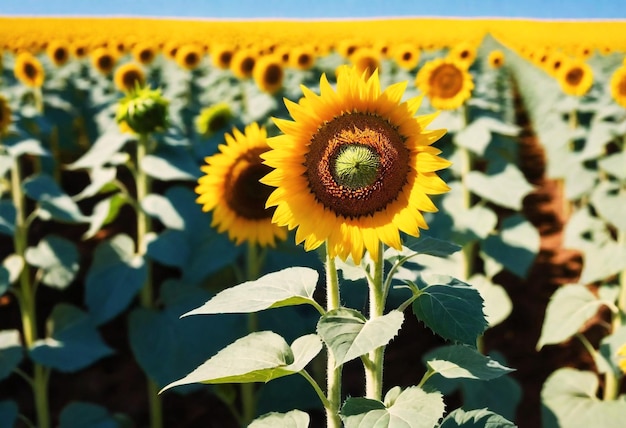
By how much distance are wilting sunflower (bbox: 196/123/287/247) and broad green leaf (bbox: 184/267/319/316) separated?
100 centimetres

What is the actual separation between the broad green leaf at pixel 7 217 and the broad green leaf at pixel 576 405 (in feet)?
7.91

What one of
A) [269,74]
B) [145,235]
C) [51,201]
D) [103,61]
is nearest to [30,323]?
[51,201]

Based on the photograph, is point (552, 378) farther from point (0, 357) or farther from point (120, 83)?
point (120, 83)

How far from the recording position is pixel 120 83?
5.38 m

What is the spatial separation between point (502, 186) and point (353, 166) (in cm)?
252

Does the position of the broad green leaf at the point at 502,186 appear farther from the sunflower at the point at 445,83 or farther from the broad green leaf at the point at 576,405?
the broad green leaf at the point at 576,405

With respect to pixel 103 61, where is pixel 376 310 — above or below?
below

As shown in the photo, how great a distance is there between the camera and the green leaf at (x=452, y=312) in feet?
3.92

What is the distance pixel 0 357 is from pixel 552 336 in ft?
7.74

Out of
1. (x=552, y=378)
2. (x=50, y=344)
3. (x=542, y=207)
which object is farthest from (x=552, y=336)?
(x=542, y=207)

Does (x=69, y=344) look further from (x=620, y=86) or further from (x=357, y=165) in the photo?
(x=620, y=86)

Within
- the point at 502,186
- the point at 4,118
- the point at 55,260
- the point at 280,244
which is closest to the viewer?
the point at 280,244

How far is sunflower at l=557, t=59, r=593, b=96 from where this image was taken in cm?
579

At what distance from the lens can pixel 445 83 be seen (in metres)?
3.97
